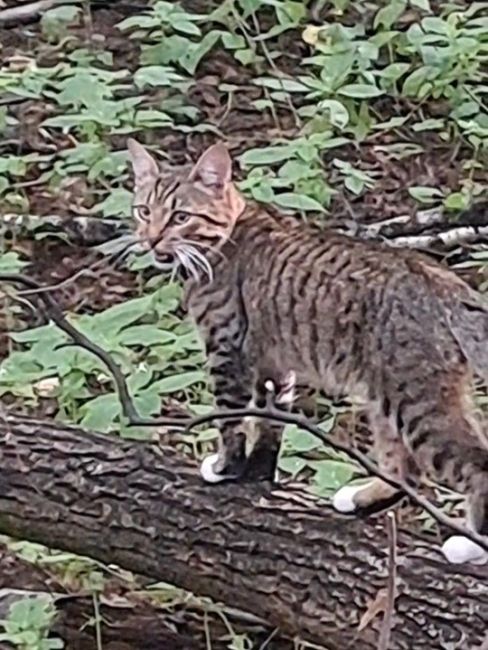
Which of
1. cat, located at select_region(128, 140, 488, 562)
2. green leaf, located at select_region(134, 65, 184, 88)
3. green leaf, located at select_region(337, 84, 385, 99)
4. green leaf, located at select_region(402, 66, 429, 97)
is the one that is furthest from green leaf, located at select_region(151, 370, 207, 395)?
green leaf, located at select_region(402, 66, 429, 97)

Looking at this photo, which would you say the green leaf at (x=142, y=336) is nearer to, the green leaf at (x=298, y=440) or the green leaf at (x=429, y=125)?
the green leaf at (x=298, y=440)

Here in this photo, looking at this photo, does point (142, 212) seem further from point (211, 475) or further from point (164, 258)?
point (211, 475)

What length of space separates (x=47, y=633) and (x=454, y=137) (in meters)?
3.00

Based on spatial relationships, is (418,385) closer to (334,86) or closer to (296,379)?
(296,379)

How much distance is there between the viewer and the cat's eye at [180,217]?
13.8ft

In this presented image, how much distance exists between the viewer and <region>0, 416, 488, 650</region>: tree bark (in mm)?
3525

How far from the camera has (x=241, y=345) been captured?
4145 mm

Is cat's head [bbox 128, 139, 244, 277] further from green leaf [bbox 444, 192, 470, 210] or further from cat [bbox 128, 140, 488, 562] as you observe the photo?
green leaf [bbox 444, 192, 470, 210]

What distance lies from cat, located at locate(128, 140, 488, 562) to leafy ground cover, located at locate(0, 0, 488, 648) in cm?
94

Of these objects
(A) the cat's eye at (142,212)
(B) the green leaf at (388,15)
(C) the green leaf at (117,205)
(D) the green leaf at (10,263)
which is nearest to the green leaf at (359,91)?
(B) the green leaf at (388,15)

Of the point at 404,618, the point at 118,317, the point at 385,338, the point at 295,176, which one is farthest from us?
the point at 295,176

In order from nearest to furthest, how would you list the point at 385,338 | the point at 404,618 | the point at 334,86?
the point at 404,618
the point at 385,338
the point at 334,86

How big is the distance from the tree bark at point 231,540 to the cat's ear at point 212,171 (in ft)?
2.11

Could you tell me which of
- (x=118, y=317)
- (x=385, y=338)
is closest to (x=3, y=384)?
(x=118, y=317)
